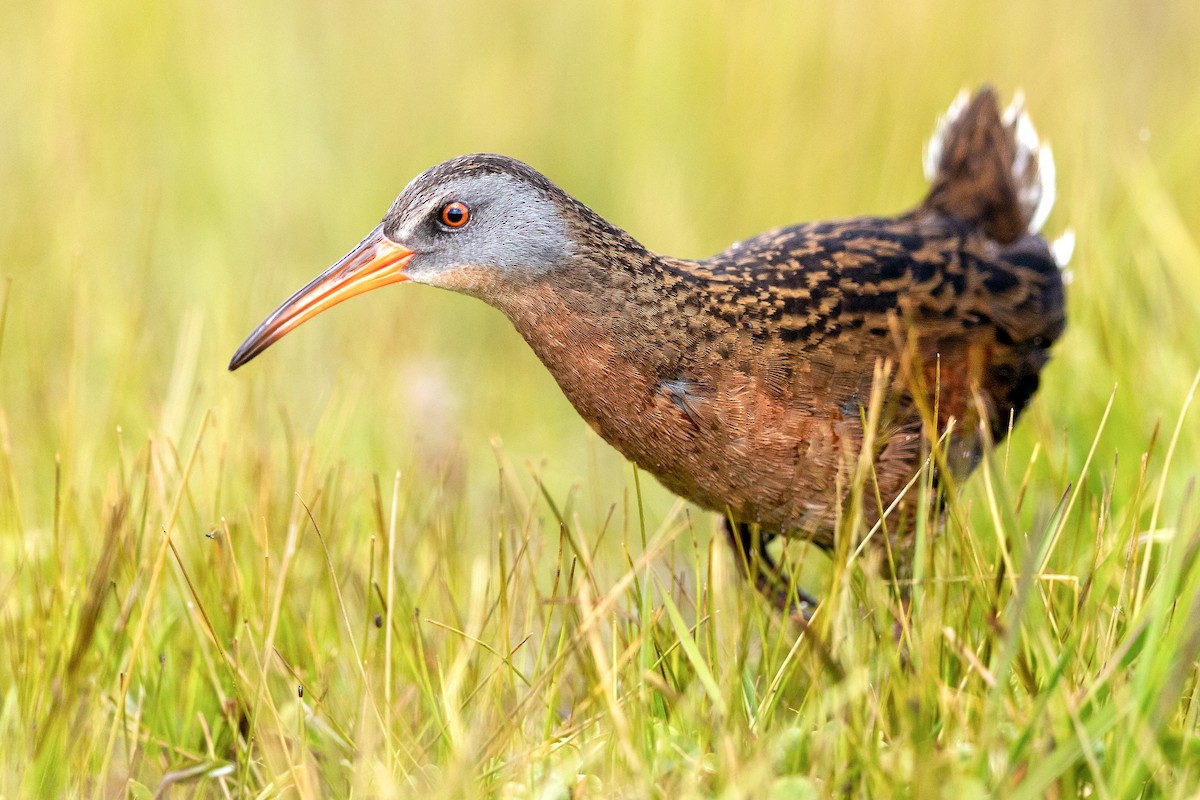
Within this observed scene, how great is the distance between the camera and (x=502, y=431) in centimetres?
512

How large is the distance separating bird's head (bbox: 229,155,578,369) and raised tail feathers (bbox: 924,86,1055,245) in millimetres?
1579

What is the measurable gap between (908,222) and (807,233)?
46 centimetres

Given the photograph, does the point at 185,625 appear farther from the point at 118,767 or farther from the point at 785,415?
the point at 785,415

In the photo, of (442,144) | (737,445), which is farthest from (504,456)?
(442,144)

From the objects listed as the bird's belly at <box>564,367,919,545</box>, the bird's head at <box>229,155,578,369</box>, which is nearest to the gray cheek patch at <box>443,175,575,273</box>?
the bird's head at <box>229,155,578,369</box>

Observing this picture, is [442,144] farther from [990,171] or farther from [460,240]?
[460,240]

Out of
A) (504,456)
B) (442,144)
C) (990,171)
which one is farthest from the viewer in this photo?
(442,144)

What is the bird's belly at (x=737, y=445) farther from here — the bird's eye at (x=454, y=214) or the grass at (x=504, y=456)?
the bird's eye at (x=454, y=214)

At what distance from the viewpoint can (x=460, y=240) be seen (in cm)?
293

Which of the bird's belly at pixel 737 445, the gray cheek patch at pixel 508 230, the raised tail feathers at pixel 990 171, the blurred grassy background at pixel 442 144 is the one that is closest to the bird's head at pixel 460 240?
the gray cheek patch at pixel 508 230

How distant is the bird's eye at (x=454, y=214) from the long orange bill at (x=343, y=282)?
0.34ft

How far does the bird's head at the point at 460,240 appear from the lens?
2.90m

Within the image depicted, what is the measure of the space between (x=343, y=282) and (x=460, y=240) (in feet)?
0.90

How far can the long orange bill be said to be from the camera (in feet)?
9.75
